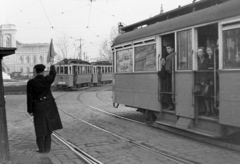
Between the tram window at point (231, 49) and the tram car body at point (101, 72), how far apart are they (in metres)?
31.3

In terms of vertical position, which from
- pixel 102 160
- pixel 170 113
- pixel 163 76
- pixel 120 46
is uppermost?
pixel 120 46

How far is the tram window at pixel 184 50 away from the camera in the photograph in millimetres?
7190

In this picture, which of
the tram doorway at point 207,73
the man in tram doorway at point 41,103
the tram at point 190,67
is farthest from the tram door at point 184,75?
the man in tram doorway at point 41,103

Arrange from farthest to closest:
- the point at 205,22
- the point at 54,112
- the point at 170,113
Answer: the point at 170,113 → the point at 205,22 → the point at 54,112

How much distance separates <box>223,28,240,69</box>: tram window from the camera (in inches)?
227

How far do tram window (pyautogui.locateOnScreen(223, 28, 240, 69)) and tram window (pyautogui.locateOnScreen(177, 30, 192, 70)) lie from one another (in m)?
1.17

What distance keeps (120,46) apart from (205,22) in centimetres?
457

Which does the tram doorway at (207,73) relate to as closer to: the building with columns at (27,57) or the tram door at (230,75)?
the tram door at (230,75)

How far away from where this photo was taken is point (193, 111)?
22.8ft

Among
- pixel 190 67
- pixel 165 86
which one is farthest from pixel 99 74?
pixel 190 67

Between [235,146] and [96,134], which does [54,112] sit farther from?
[235,146]

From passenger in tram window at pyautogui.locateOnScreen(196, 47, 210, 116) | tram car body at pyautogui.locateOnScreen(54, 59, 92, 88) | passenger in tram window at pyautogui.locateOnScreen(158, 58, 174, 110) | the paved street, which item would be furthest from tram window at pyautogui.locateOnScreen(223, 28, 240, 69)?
tram car body at pyautogui.locateOnScreen(54, 59, 92, 88)

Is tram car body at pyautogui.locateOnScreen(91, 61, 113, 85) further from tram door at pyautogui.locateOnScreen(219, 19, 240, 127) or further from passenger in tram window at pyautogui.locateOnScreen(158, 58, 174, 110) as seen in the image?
tram door at pyautogui.locateOnScreen(219, 19, 240, 127)

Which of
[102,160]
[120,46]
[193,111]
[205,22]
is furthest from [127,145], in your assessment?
[120,46]
